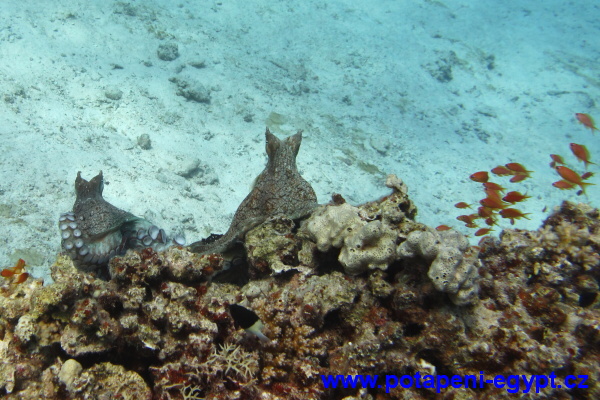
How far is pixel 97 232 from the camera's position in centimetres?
396

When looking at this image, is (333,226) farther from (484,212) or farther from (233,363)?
(484,212)

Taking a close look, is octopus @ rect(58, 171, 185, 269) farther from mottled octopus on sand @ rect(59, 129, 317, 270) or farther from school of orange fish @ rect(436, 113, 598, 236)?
school of orange fish @ rect(436, 113, 598, 236)

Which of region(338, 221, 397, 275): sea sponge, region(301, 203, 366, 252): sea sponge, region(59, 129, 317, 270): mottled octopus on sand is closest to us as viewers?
region(338, 221, 397, 275): sea sponge

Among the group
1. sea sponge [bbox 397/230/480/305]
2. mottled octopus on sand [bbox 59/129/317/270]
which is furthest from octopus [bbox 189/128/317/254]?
sea sponge [bbox 397/230/480/305]

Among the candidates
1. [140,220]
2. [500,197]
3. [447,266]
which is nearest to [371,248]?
[447,266]

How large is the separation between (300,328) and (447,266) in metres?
1.17

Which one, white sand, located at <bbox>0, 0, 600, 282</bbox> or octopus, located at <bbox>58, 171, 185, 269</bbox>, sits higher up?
octopus, located at <bbox>58, 171, 185, 269</bbox>

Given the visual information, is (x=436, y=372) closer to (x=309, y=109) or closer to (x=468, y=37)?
(x=309, y=109)

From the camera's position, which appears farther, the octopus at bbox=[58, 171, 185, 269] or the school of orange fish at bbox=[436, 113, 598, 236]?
the school of orange fish at bbox=[436, 113, 598, 236]

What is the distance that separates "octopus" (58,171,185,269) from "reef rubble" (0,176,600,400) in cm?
112

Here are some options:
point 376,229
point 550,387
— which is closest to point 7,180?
point 376,229

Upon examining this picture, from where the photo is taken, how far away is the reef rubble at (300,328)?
229cm

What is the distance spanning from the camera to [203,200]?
739 centimetres

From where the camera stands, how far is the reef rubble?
2293 millimetres
